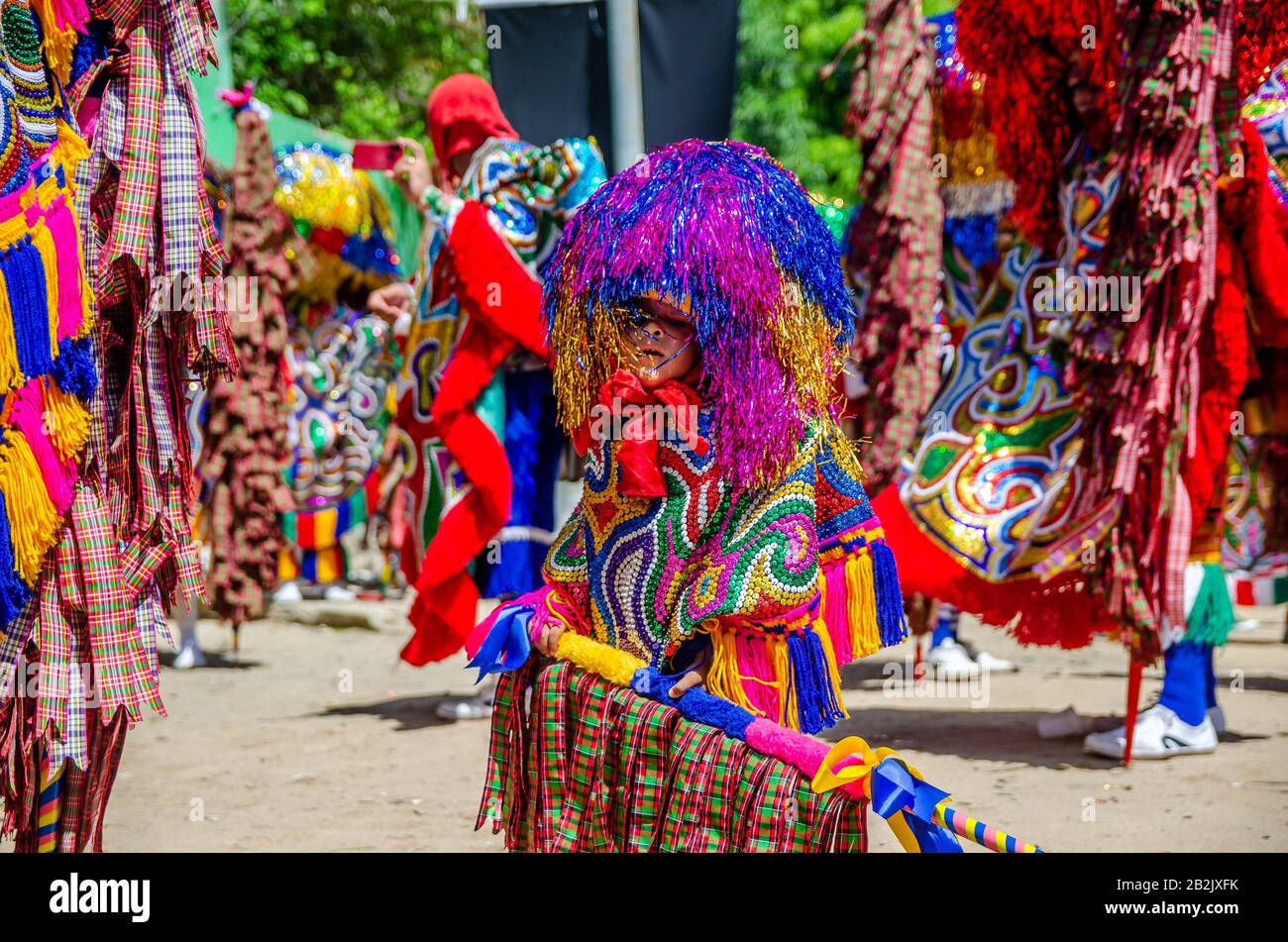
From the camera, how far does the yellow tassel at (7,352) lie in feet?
10.1

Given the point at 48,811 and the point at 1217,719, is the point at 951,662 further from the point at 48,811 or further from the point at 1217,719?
the point at 48,811

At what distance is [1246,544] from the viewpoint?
21.0ft

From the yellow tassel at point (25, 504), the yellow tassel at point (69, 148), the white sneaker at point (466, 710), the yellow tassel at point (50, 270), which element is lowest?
the white sneaker at point (466, 710)

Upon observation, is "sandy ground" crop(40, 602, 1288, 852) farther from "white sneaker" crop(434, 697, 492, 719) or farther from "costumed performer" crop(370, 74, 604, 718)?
"costumed performer" crop(370, 74, 604, 718)

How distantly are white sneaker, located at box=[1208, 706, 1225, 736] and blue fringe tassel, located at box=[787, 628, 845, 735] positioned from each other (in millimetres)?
3404

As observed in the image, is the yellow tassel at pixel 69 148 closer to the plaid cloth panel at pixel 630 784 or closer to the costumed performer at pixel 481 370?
the plaid cloth panel at pixel 630 784

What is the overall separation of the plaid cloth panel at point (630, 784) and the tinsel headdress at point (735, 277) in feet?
1.63

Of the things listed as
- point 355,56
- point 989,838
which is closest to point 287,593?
point 989,838

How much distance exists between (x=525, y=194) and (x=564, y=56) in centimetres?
54

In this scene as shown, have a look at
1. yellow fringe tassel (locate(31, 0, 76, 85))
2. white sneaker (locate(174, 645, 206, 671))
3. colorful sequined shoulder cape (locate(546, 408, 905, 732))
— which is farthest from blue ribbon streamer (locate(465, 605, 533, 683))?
white sneaker (locate(174, 645, 206, 671))

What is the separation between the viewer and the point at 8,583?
10.4ft

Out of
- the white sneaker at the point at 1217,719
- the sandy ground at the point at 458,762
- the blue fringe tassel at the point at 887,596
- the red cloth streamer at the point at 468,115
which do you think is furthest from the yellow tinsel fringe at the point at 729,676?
the red cloth streamer at the point at 468,115
